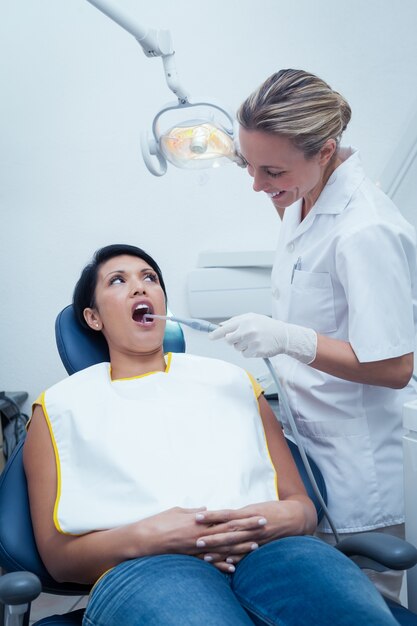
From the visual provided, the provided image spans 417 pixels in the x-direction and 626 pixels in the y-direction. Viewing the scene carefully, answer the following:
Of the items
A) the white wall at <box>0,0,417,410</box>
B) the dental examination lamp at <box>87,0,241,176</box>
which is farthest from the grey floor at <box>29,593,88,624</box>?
the dental examination lamp at <box>87,0,241,176</box>

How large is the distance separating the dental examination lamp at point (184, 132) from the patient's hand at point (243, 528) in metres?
0.81

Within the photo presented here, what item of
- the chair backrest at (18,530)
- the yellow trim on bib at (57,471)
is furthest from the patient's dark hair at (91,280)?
the yellow trim on bib at (57,471)

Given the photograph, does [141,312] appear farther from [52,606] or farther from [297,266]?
[52,606]

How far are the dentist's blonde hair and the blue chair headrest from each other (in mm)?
635

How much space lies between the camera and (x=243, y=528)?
3.72ft

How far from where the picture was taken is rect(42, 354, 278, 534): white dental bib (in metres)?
1.19

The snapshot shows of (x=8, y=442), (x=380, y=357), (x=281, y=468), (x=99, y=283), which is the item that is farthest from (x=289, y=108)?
(x=8, y=442)

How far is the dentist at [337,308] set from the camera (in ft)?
4.11

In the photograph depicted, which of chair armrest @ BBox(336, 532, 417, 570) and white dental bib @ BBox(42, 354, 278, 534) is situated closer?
chair armrest @ BBox(336, 532, 417, 570)

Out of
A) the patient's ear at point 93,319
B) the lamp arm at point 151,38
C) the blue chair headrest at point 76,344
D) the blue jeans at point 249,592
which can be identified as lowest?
the blue jeans at point 249,592

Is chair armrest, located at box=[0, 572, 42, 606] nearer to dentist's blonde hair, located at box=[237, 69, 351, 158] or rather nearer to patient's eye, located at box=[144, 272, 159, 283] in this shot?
patient's eye, located at box=[144, 272, 159, 283]

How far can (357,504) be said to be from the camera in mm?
1347

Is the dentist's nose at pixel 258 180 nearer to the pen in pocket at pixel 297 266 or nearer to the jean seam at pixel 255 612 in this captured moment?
the pen in pocket at pixel 297 266

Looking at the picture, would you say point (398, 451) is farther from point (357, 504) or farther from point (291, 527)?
point (291, 527)
